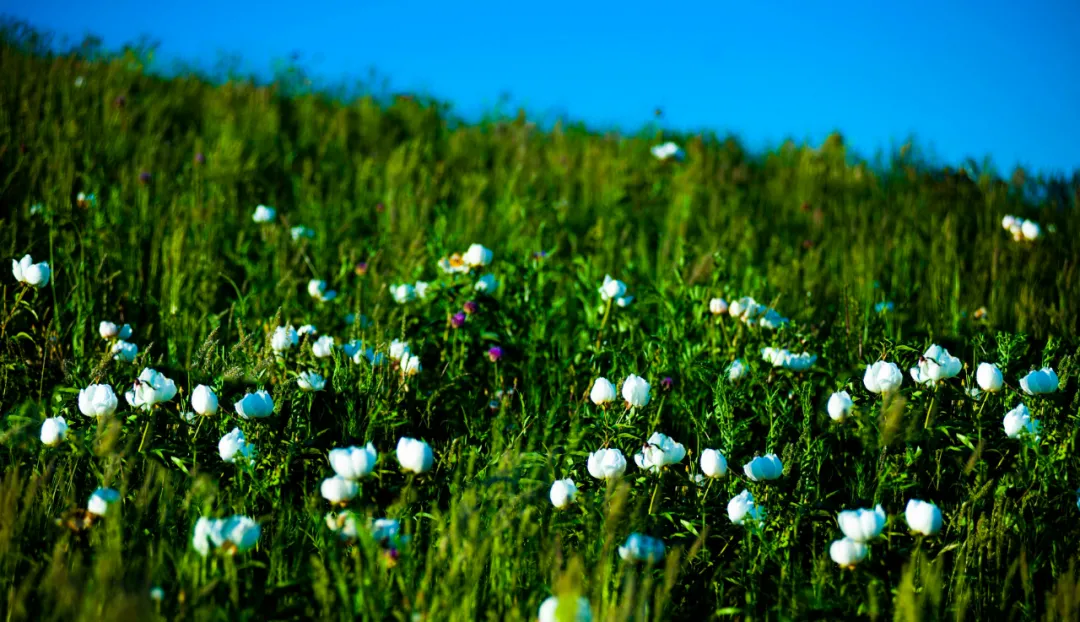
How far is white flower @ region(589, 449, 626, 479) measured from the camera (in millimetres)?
1942

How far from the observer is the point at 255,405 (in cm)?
196

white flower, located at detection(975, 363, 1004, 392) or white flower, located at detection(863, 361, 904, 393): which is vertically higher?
white flower, located at detection(975, 363, 1004, 392)

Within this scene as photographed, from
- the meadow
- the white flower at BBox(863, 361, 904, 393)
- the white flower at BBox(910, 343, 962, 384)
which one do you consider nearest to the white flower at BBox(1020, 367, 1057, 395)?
the meadow

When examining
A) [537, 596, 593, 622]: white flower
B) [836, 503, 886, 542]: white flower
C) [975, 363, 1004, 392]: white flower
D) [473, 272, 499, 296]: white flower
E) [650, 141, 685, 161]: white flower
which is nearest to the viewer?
[537, 596, 593, 622]: white flower

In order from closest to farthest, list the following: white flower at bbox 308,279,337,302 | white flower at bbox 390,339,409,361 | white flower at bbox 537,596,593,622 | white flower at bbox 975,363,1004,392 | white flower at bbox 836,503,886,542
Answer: white flower at bbox 537,596,593,622 → white flower at bbox 836,503,886,542 → white flower at bbox 975,363,1004,392 → white flower at bbox 390,339,409,361 → white flower at bbox 308,279,337,302

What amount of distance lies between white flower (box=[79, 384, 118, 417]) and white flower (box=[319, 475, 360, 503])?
2.22ft

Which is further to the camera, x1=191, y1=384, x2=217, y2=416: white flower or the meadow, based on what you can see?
x1=191, y1=384, x2=217, y2=416: white flower

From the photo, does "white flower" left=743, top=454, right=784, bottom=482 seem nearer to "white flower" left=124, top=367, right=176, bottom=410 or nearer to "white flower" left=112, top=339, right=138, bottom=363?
"white flower" left=124, top=367, right=176, bottom=410

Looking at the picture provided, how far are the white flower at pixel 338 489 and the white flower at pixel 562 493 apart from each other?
0.46 meters

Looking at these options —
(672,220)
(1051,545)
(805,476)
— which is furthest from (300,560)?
(672,220)

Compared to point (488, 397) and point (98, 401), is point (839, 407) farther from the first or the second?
point (98, 401)

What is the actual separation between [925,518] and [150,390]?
1846 mm

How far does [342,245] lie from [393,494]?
204cm

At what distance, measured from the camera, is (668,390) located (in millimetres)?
2635
